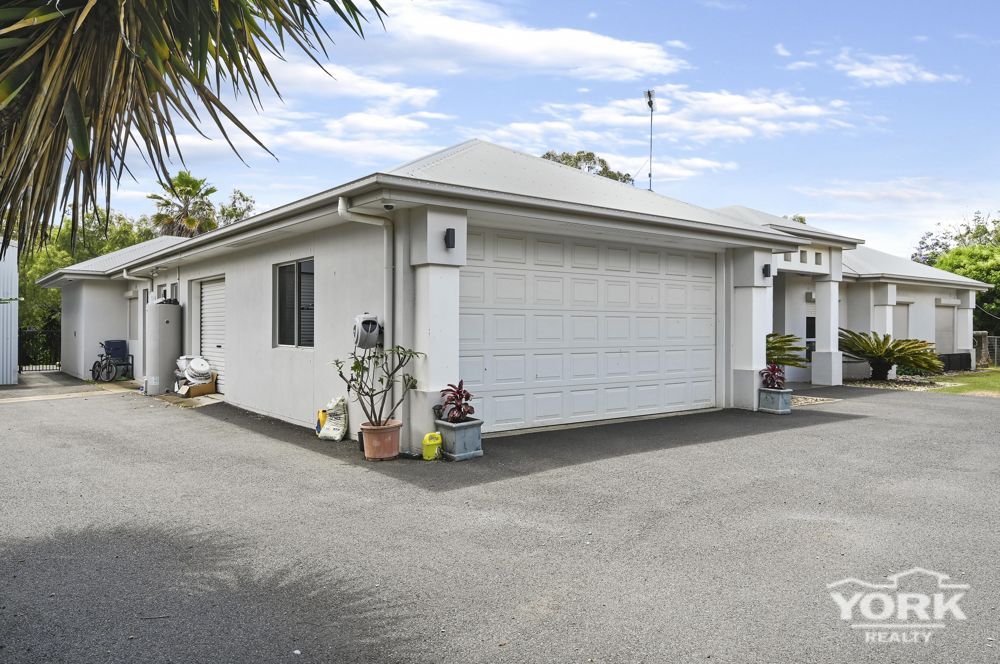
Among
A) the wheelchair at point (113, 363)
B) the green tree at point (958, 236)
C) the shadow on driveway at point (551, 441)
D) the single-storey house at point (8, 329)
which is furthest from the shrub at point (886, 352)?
the green tree at point (958, 236)

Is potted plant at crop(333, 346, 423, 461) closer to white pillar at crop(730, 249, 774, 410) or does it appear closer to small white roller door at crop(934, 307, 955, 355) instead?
white pillar at crop(730, 249, 774, 410)

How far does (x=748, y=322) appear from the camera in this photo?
421 inches

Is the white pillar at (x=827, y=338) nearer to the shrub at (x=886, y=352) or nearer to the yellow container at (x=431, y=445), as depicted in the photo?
the shrub at (x=886, y=352)

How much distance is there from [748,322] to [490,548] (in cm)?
775

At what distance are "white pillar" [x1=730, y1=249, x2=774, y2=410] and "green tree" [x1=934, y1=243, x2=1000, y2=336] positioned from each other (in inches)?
712

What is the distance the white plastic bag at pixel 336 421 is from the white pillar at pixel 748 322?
6.42 m

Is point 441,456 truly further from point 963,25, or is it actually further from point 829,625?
point 963,25

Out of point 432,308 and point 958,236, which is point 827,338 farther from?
point 958,236

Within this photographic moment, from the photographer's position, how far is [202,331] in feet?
44.8

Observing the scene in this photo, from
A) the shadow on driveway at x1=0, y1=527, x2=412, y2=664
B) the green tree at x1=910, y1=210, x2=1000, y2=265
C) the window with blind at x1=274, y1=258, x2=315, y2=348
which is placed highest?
the green tree at x1=910, y1=210, x2=1000, y2=265

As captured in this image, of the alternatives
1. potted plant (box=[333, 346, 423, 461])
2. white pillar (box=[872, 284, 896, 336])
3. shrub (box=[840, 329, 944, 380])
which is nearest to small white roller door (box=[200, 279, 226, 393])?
potted plant (box=[333, 346, 423, 461])

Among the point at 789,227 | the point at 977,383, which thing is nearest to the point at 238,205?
the point at 789,227

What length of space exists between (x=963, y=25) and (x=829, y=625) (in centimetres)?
1350

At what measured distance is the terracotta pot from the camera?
694 centimetres
